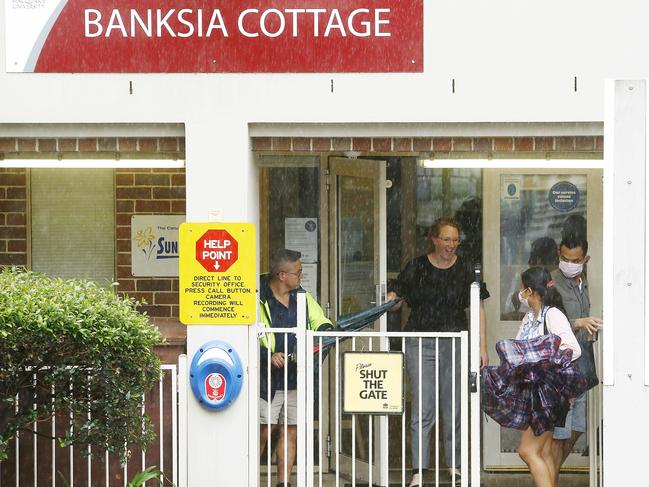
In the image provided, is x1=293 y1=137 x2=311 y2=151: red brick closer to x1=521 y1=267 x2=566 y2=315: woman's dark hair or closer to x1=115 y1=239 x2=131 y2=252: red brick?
x1=521 y1=267 x2=566 y2=315: woman's dark hair

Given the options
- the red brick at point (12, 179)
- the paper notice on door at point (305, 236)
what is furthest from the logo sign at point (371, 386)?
the red brick at point (12, 179)

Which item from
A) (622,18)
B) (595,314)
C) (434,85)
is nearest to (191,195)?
(434,85)

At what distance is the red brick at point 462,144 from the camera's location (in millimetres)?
7773

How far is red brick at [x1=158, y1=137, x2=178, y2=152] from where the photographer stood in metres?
7.81

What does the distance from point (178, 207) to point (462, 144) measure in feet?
9.75

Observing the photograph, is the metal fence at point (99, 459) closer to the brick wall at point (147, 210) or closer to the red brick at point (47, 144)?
the red brick at point (47, 144)

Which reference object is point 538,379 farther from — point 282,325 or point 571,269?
point 282,325

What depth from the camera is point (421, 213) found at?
972cm

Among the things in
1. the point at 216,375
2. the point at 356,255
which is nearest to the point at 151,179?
the point at 356,255

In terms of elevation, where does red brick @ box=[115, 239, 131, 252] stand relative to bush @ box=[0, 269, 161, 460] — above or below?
above

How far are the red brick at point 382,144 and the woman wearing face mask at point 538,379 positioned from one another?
52.3 inches

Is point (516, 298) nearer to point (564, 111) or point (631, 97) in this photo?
point (564, 111)

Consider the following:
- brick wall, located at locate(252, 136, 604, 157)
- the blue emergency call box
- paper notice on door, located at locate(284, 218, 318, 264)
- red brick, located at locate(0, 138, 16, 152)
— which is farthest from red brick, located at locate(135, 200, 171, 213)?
the blue emergency call box

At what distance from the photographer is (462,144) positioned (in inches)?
306
